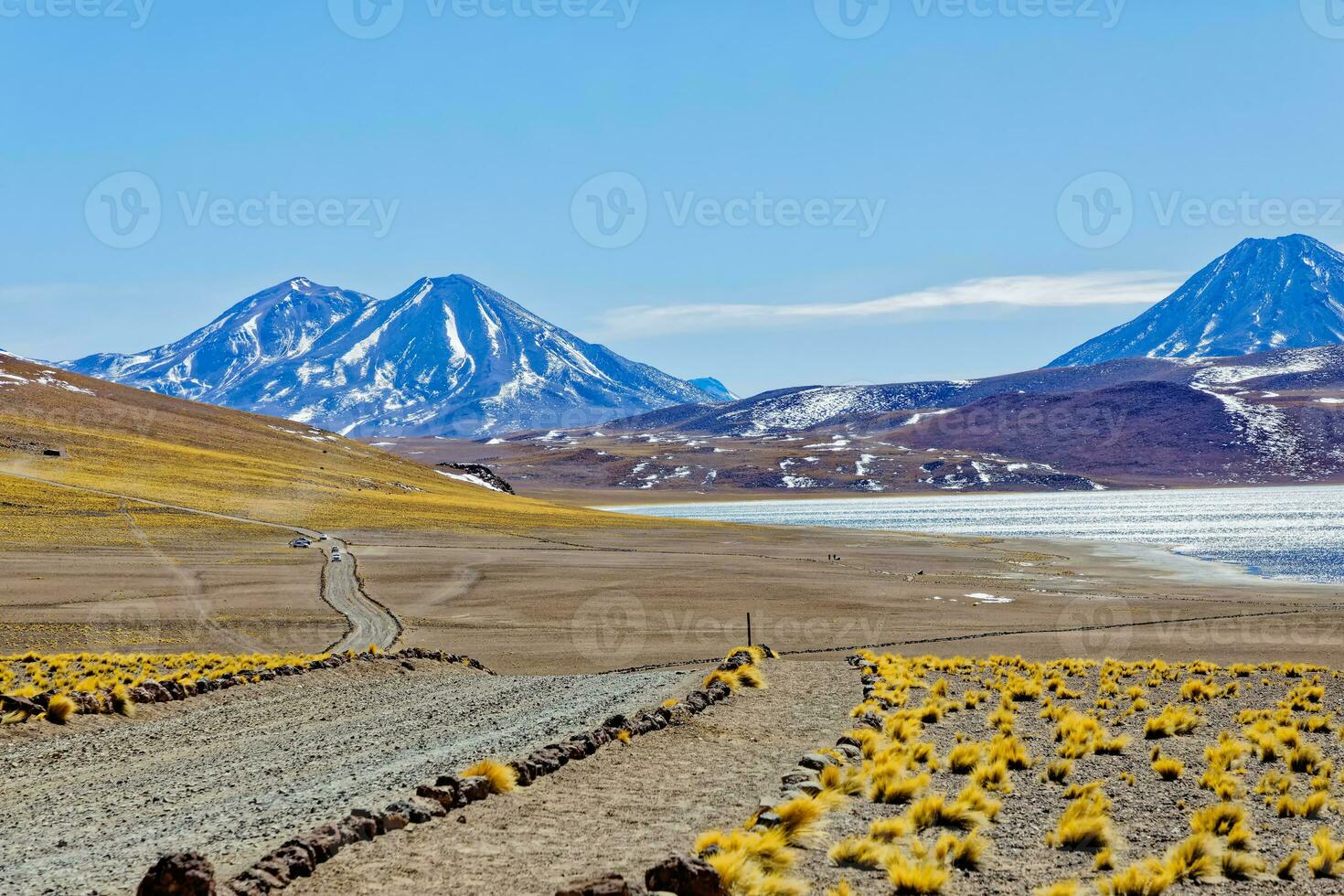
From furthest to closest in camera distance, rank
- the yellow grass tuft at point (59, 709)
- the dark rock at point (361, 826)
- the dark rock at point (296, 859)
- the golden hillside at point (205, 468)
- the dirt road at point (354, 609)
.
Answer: the golden hillside at point (205, 468)
the dirt road at point (354, 609)
the yellow grass tuft at point (59, 709)
the dark rock at point (361, 826)
the dark rock at point (296, 859)

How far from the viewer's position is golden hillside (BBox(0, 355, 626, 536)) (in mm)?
80938

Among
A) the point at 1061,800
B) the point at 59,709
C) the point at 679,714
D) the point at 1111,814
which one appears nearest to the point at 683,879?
the point at 1111,814

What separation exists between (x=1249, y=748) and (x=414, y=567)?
47.8m

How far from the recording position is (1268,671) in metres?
27.1

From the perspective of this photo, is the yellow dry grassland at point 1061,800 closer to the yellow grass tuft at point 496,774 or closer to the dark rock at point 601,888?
the dark rock at point 601,888

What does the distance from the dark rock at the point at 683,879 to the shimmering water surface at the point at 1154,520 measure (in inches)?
2645

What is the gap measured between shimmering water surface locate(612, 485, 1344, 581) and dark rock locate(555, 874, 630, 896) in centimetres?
6792

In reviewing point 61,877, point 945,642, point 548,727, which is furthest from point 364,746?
point 945,642

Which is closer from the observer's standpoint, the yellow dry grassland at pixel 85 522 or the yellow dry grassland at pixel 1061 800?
the yellow dry grassland at pixel 1061 800

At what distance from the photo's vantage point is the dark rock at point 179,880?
8594 mm

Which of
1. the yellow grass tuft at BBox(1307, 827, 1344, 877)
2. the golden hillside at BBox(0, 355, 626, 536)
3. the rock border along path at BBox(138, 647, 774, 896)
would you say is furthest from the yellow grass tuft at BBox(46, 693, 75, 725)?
the golden hillside at BBox(0, 355, 626, 536)

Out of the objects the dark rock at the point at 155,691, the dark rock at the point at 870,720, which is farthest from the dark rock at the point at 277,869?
the dark rock at the point at 155,691

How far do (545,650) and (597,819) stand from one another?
23925mm

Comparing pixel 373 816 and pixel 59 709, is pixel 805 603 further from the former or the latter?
pixel 373 816
